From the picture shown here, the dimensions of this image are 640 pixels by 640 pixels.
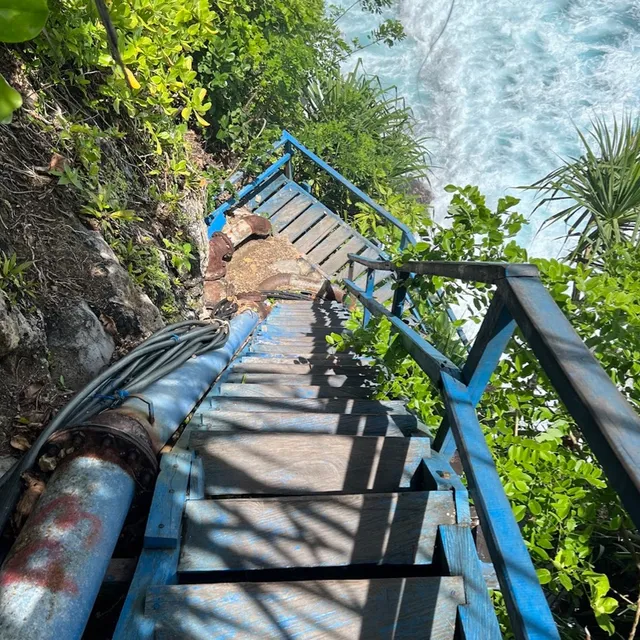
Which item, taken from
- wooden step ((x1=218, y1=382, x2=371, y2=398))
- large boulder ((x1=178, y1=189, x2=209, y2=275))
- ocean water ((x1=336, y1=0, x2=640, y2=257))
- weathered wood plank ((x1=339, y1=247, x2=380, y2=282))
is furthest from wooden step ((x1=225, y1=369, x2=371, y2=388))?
ocean water ((x1=336, y1=0, x2=640, y2=257))

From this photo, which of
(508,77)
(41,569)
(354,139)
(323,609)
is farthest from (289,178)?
(508,77)

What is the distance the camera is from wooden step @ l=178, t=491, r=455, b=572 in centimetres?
126

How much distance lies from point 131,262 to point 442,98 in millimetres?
12347

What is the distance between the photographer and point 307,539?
1.30m

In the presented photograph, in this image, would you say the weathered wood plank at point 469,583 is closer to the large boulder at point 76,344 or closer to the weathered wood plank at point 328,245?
the large boulder at point 76,344

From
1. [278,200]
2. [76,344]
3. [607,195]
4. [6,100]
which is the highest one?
[607,195]

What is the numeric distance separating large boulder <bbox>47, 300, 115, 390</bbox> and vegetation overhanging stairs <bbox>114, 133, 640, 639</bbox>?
2.39ft

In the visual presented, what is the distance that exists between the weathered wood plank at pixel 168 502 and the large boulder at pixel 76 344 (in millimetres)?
921

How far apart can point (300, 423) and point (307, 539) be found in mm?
507

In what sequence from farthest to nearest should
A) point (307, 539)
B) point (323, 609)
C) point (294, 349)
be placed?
1. point (294, 349)
2. point (307, 539)
3. point (323, 609)

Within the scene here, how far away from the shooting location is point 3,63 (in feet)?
7.73

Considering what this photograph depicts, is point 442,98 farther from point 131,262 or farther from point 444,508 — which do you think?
point 444,508

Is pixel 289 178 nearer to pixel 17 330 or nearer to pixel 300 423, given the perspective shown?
pixel 17 330

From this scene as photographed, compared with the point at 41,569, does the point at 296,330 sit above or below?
below
